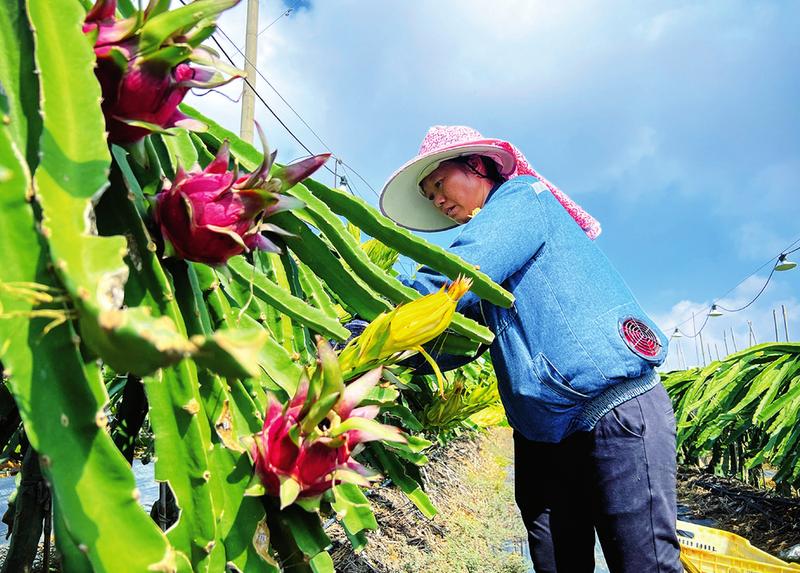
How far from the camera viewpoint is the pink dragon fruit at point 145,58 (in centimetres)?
36

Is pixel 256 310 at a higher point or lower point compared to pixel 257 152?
lower

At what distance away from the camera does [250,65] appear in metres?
4.62

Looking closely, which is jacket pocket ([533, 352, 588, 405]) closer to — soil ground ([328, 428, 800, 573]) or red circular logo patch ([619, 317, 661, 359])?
red circular logo patch ([619, 317, 661, 359])

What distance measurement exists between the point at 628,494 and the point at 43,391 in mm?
978

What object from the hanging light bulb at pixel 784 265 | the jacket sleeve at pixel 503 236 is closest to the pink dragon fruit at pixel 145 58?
the jacket sleeve at pixel 503 236

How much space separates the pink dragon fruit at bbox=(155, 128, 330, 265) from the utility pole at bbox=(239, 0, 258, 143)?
419 centimetres

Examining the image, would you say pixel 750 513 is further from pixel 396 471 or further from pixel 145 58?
pixel 145 58

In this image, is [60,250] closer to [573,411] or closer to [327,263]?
[327,263]

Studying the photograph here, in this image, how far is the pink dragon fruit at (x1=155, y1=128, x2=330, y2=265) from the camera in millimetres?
397

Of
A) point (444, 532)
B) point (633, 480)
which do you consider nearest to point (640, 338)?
point (633, 480)

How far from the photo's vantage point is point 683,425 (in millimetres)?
4527

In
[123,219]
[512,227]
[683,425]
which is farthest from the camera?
[683,425]

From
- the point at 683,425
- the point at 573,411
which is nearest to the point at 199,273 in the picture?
the point at 573,411

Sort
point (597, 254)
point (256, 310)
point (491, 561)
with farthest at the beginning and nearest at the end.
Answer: point (491, 561), point (597, 254), point (256, 310)
